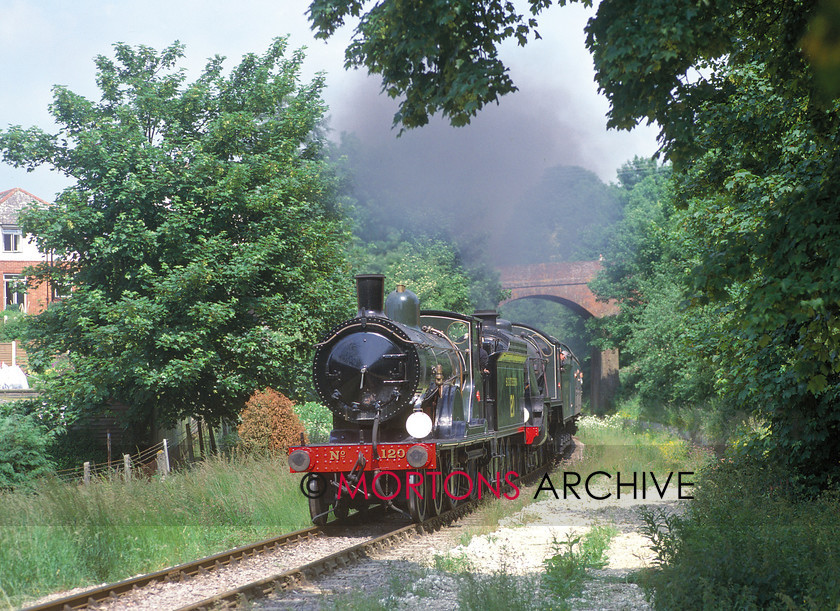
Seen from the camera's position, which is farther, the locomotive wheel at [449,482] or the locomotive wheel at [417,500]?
the locomotive wheel at [449,482]

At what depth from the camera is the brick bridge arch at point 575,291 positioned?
46294mm

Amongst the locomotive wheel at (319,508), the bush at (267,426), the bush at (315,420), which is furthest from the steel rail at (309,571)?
the bush at (315,420)

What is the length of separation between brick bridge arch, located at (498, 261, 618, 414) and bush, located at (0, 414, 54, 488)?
31918 mm

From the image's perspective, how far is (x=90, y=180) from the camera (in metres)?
19.1

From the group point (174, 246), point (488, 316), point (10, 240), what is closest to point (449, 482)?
point (488, 316)

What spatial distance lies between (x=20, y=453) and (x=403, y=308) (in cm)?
838

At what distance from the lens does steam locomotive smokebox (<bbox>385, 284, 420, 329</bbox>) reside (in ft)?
40.8

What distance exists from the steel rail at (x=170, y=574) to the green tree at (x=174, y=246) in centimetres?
826

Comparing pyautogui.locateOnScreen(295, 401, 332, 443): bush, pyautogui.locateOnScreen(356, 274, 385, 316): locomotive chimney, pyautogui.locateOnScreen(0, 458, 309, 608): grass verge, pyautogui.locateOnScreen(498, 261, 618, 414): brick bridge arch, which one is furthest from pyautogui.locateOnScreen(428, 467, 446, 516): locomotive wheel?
pyautogui.locateOnScreen(498, 261, 618, 414): brick bridge arch

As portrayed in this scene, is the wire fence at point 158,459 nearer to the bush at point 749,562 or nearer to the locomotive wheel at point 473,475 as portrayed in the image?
the locomotive wheel at point 473,475

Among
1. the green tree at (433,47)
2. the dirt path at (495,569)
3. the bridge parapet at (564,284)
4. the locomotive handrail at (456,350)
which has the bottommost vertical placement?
the dirt path at (495,569)

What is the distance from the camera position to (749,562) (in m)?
7.01

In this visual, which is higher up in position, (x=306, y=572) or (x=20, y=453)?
(x=20, y=453)

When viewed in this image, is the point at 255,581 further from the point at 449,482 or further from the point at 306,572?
the point at 449,482
